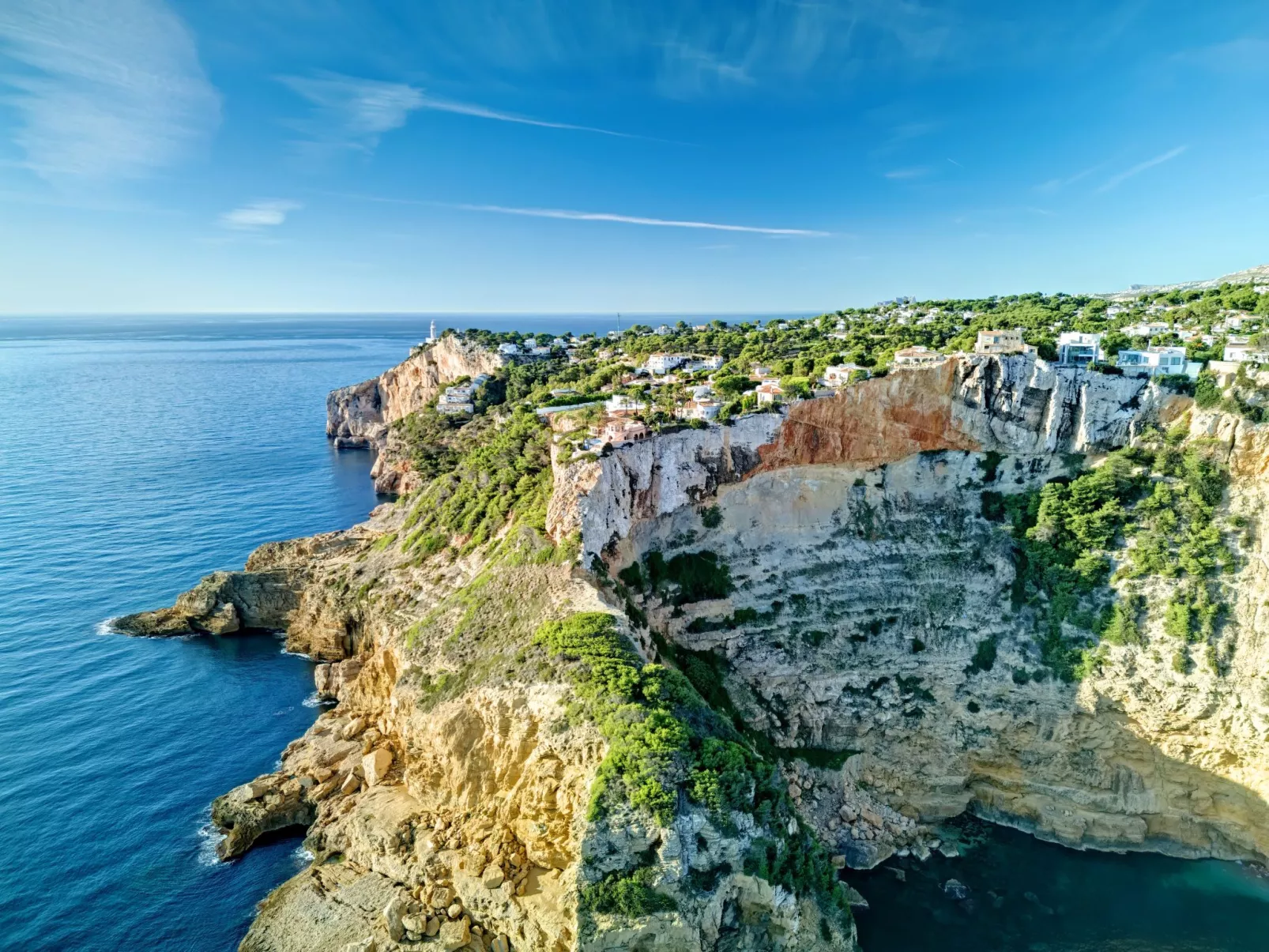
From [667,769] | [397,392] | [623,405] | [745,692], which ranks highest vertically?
[623,405]

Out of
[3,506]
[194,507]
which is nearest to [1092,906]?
[194,507]

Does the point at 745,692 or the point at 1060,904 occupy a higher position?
the point at 745,692

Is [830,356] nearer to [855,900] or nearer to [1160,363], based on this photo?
[1160,363]

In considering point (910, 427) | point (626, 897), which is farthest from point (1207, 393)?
point (626, 897)

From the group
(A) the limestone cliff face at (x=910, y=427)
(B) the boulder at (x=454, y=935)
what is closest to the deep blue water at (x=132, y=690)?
(B) the boulder at (x=454, y=935)

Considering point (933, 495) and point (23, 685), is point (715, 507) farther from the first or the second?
point (23, 685)

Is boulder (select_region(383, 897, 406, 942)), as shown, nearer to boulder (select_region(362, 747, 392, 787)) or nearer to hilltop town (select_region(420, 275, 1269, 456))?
boulder (select_region(362, 747, 392, 787))

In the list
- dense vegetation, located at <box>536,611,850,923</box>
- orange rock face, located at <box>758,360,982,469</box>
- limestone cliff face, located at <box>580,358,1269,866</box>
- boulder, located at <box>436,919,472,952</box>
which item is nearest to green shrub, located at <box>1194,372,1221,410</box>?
limestone cliff face, located at <box>580,358,1269,866</box>
